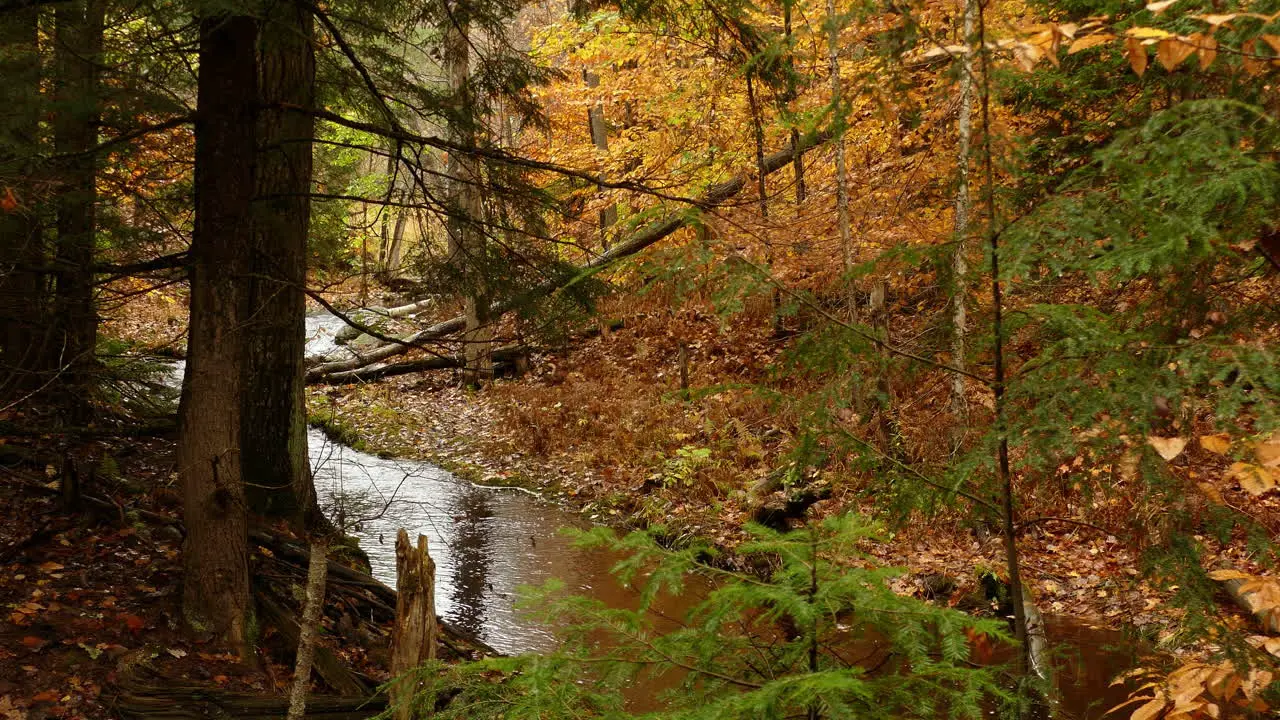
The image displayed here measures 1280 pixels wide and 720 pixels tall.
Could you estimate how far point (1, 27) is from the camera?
18.8 feet

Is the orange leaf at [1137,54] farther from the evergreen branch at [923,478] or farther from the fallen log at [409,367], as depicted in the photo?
the fallen log at [409,367]

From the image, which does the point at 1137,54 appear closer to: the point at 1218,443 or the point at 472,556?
the point at 1218,443

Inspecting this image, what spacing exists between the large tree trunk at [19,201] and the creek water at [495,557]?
2415 mm

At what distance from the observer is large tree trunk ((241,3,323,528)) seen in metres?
6.62

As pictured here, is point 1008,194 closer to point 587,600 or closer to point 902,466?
point 902,466

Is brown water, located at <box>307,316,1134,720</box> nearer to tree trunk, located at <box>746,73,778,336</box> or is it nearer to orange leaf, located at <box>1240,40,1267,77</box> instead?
tree trunk, located at <box>746,73,778,336</box>

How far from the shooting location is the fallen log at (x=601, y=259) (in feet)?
20.5

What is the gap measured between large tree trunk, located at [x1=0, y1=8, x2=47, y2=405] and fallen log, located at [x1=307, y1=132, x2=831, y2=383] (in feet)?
7.41

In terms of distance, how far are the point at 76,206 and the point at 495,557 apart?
560 cm

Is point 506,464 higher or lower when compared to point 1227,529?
lower

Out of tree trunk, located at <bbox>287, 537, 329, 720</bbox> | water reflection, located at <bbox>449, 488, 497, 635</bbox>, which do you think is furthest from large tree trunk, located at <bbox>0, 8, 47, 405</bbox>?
water reflection, located at <bbox>449, 488, 497, 635</bbox>

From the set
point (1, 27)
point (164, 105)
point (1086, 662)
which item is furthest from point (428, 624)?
point (1086, 662)

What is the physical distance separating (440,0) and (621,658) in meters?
6.57

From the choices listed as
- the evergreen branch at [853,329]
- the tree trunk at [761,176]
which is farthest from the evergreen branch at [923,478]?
the tree trunk at [761,176]
